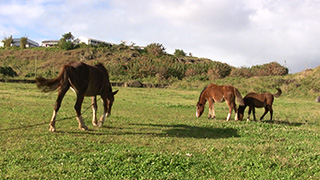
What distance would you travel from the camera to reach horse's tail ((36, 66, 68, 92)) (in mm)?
8883

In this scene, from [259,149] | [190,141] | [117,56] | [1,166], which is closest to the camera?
[1,166]

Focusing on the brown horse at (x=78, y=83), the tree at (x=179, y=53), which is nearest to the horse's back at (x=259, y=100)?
the brown horse at (x=78, y=83)

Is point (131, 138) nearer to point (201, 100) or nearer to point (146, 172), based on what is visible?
point (146, 172)

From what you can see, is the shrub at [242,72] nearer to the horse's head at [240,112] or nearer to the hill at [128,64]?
the hill at [128,64]

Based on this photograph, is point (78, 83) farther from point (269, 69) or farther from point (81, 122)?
point (269, 69)

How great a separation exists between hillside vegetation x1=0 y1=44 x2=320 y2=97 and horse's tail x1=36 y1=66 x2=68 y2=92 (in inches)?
1157

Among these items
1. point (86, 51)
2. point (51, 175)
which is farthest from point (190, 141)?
point (86, 51)

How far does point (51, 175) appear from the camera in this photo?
16.9 ft

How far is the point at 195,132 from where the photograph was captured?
10383 millimetres

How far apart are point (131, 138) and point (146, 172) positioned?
3.42 m

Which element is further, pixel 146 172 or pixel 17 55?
pixel 17 55

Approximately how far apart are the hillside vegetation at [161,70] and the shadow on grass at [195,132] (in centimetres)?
2551

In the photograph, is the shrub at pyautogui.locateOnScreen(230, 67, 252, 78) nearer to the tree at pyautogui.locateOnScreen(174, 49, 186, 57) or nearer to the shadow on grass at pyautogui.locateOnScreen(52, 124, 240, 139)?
the tree at pyautogui.locateOnScreen(174, 49, 186, 57)

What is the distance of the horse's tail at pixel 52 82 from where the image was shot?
29.1ft
